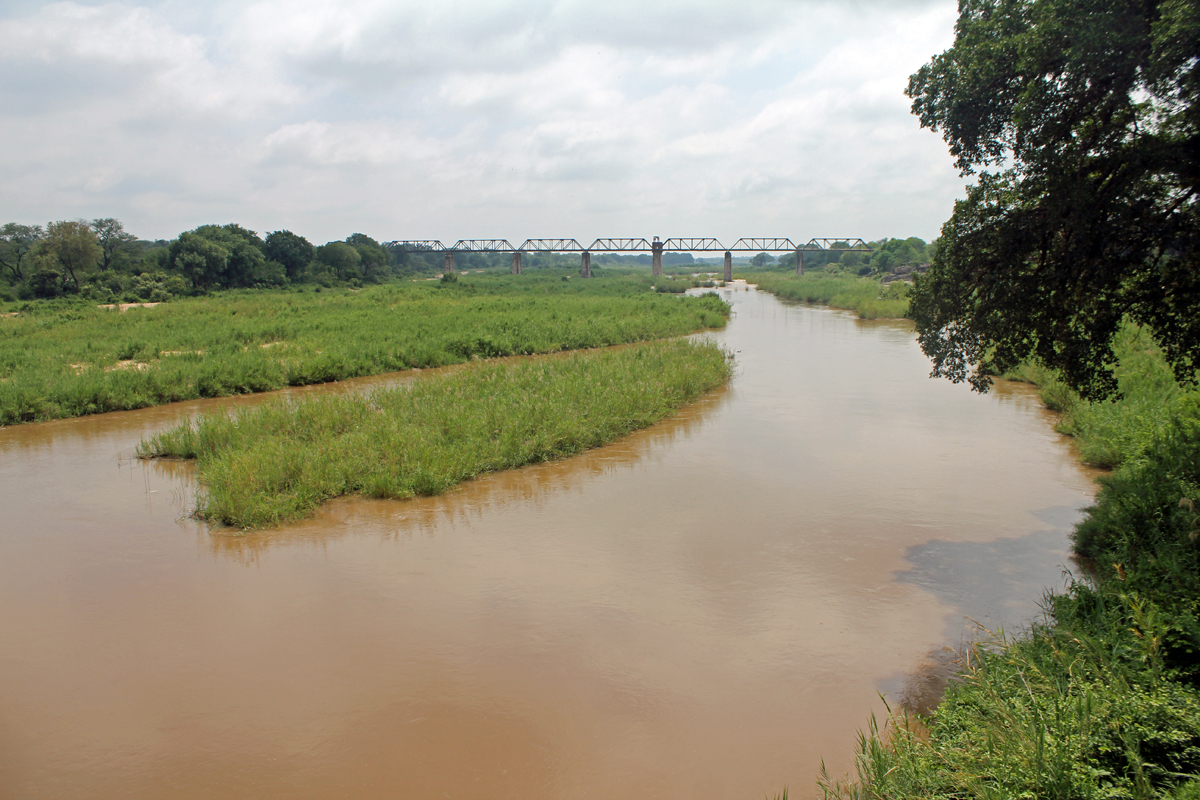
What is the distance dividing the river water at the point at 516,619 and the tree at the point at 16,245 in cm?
4947

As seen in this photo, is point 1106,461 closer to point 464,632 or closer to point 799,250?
point 464,632

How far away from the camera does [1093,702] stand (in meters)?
4.45

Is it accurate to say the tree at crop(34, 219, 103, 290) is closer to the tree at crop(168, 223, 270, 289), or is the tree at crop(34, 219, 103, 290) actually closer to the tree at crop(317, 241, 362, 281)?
the tree at crop(168, 223, 270, 289)

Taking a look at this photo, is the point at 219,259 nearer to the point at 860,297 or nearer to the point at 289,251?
the point at 289,251

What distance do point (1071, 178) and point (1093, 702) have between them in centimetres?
465

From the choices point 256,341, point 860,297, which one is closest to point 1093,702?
point 256,341

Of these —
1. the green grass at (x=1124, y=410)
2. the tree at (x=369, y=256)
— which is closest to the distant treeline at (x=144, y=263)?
the tree at (x=369, y=256)

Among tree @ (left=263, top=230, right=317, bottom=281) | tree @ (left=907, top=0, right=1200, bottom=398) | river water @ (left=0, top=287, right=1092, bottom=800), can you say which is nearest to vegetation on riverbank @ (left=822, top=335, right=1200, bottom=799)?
river water @ (left=0, top=287, right=1092, bottom=800)

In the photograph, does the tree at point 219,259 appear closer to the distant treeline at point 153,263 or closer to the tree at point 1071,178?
the distant treeline at point 153,263

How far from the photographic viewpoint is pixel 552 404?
47.5 ft

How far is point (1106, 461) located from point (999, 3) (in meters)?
7.82

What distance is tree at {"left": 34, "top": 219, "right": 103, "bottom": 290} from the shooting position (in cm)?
4550

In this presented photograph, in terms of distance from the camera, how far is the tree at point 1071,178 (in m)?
6.41

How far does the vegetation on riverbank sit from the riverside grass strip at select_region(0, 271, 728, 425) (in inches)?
720
